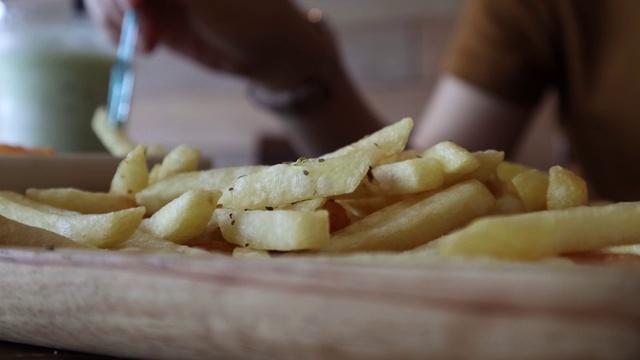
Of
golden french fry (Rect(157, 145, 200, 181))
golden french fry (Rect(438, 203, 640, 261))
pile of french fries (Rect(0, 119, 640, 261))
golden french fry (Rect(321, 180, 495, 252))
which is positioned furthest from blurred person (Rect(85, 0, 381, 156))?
golden french fry (Rect(438, 203, 640, 261))

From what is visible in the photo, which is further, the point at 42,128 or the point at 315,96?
the point at 315,96

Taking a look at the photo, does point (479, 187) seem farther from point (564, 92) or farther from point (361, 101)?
point (361, 101)

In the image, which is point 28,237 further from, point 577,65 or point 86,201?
point 577,65

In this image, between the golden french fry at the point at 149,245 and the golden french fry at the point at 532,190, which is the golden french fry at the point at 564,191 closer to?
the golden french fry at the point at 532,190

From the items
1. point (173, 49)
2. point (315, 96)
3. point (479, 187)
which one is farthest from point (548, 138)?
point (479, 187)

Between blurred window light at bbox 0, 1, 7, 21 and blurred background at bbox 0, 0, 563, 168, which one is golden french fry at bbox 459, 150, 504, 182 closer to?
blurred window light at bbox 0, 1, 7, 21

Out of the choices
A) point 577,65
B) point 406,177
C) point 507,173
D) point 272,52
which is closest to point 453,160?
point 406,177
